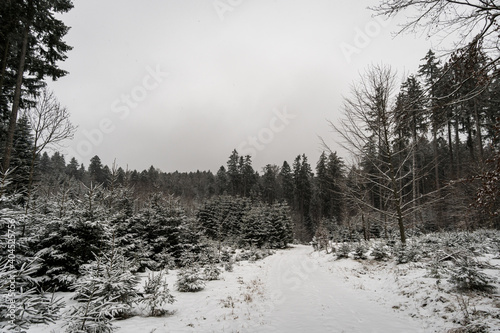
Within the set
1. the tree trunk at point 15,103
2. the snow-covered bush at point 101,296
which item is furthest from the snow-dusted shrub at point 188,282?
the tree trunk at point 15,103

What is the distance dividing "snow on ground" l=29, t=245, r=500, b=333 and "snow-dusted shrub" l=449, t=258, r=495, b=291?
0.36 metres

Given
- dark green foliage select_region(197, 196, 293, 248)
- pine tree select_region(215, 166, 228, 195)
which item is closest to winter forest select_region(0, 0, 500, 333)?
dark green foliage select_region(197, 196, 293, 248)

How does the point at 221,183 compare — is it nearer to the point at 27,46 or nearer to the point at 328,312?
the point at 27,46

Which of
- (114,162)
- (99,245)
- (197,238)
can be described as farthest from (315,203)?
(99,245)

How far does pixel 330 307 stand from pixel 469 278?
3.86 metres

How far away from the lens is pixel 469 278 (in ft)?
19.3

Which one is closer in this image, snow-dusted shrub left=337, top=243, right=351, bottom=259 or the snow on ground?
the snow on ground

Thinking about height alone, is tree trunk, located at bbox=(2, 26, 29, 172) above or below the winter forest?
above

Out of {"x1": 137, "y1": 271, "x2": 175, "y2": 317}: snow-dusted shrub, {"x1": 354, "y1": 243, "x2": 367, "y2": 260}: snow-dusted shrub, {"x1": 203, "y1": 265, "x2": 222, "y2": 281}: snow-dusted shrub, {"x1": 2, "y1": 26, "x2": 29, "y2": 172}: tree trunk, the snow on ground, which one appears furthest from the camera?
{"x1": 354, "y1": 243, "x2": 367, "y2": 260}: snow-dusted shrub

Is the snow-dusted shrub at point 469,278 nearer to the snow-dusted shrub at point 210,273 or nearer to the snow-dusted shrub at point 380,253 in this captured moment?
the snow-dusted shrub at point 380,253

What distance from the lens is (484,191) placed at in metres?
3.88

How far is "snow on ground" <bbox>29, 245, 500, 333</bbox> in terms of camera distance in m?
A: 5.48

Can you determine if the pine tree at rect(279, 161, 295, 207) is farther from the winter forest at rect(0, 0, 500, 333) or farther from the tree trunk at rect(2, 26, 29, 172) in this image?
the tree trunk at rect(2, 26, 29, 172)

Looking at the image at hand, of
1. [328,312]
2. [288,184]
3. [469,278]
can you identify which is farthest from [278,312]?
[288,184]
